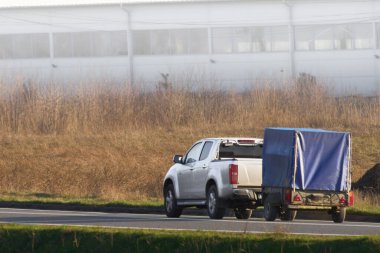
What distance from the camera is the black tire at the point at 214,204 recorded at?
22669 mm

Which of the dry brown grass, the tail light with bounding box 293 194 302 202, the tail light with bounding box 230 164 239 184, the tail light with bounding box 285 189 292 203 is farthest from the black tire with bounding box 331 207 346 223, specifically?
the dry brown grass

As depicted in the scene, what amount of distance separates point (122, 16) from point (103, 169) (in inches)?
1048

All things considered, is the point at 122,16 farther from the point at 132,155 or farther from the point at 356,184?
the point at 356,184

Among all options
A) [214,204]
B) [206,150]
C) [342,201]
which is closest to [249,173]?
[214,204]

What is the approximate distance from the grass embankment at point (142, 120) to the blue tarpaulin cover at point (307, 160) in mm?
18291

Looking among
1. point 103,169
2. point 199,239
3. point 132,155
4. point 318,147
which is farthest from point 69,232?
point 132,155

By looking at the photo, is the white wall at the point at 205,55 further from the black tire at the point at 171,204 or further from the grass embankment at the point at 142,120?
the black tire at the point at 171,204

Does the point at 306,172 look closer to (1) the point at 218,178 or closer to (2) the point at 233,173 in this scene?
(2) the point at 233,173

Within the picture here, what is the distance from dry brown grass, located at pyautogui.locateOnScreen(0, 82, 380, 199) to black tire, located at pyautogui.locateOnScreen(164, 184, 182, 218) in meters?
15.5

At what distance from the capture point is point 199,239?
16.1 m

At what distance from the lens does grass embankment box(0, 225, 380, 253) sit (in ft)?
50.1

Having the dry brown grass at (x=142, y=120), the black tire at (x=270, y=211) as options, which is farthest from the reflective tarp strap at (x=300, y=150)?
the dry brown grass at (x=142, y=120)

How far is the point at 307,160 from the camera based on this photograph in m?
22.0

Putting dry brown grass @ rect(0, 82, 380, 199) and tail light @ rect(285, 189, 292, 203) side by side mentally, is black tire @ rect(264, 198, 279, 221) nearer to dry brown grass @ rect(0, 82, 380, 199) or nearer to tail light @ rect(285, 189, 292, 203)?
tail light @ rect(285, 189, 292, 203)
